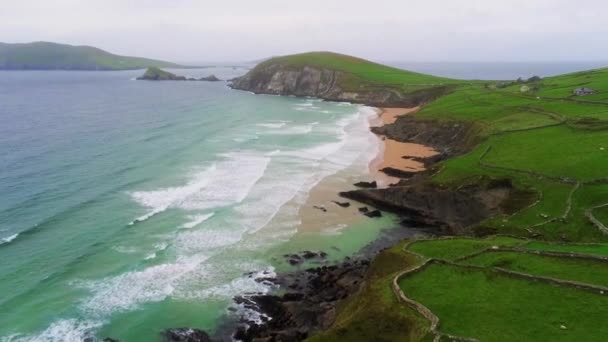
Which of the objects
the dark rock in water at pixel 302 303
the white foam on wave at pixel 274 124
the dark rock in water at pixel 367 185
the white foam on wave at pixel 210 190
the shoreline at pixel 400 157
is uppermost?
the white foam on wave at pixel 274 124

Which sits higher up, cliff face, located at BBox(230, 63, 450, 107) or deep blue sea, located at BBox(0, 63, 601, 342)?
cliff face, located at BBox(230, 63, 450, 107)

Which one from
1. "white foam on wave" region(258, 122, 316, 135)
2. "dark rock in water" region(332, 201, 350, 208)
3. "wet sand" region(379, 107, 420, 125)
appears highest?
"wet sand" region(379, 107, 420, 125)

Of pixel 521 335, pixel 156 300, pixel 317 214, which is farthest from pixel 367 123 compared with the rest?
pixel 521 335

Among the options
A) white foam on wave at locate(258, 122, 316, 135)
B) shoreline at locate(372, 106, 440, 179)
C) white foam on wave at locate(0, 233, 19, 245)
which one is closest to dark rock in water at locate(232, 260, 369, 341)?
white foam on wave at locate(0, 233, 19, 245)

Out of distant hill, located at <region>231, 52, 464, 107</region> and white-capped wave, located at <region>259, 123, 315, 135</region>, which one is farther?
distant hill, located at <region>231, 52, 464, 107</region>

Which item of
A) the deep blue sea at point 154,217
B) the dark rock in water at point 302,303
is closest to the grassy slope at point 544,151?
the deep blue sea at point 154,217

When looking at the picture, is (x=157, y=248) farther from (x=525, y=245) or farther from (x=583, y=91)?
(x=583, y=91)

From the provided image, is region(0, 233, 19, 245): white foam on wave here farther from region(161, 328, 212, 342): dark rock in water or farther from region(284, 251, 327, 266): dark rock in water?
region(284, 251, 327, 266): dark rock in water

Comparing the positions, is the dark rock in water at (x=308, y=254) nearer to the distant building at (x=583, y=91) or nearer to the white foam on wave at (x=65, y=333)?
the white foam on wave at (x=65, y=333)
